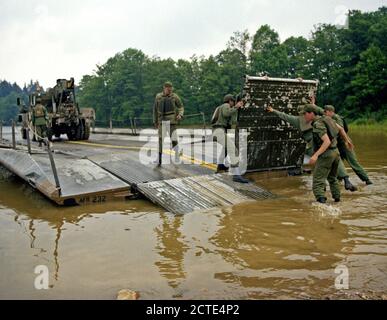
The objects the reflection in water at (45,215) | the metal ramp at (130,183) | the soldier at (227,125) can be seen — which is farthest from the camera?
the soldier at (227,125)

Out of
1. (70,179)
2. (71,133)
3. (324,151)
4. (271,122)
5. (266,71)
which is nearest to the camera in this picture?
(324,151)

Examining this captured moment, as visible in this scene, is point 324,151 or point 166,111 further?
point 166,111

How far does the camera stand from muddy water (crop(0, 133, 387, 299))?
3889mm

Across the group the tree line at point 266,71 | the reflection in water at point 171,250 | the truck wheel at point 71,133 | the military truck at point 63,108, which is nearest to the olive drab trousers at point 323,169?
the reflection in water at point 171,250

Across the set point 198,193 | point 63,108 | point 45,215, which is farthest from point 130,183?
point 63,108

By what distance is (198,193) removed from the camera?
7.59 meters

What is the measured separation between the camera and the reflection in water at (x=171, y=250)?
13.8 ft

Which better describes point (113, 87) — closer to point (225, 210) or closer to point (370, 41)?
point (370, 41)

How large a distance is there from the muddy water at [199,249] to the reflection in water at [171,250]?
0.01 m

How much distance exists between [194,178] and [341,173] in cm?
283

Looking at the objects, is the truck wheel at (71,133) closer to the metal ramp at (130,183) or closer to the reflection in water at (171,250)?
the metal ramp at (130,183)

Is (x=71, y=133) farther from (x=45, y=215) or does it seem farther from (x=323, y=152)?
(x=323, y=152)

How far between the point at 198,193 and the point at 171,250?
2.70 meters
